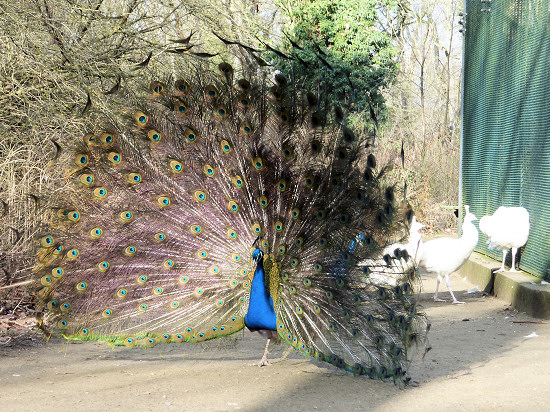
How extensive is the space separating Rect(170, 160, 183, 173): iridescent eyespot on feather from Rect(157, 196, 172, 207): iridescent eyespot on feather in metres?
0.23

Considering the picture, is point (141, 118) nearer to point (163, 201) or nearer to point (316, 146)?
point (163, 201)

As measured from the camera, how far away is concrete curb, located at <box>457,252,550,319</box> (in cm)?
845

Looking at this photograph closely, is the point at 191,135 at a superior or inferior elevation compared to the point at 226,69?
inferior

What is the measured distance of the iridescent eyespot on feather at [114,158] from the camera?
233 inches

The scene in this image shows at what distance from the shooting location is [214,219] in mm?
5973

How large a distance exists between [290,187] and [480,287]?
6.07 m

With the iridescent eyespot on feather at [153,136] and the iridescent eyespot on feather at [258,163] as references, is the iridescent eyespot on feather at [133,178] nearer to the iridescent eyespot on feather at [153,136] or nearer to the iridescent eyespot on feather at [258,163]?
the iridescent eyespot on feather at [153,136]

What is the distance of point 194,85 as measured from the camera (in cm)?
602

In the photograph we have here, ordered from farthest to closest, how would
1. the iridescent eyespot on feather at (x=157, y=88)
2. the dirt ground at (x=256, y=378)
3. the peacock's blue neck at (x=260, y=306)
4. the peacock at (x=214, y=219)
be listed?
1. the iridescent eyespot on feather at (x=157, y=88)
2. the peacock at (x=214, y=219)
3. the peacock's blue neck at (x=260, y=306)
4. the dirt ground at (x=256, y=378)

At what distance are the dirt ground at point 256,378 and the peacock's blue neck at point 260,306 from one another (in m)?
0.50

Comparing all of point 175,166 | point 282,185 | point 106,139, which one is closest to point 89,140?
point 106,139

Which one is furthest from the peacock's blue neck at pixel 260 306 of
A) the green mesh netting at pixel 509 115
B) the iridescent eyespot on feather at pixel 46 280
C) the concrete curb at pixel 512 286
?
the green mesh netting at pixel 509 115

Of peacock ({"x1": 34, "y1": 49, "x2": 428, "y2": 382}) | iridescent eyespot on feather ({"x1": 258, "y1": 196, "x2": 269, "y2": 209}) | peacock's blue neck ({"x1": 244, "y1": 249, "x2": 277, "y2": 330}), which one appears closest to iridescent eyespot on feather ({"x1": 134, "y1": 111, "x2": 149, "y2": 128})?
peacock ({"x1": 34, "y1": 49, "x2": 428, "y2": 382})

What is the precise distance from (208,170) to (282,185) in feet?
2.04
